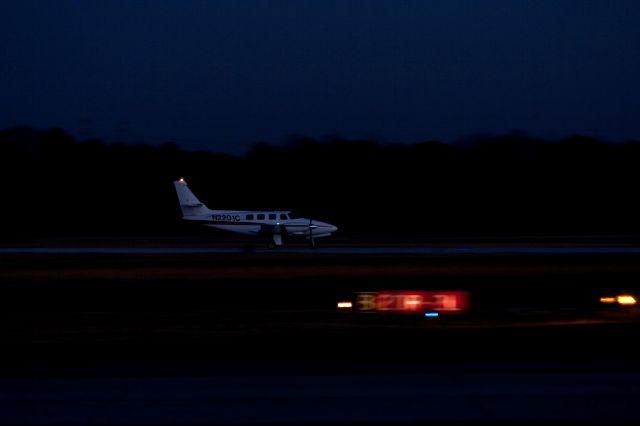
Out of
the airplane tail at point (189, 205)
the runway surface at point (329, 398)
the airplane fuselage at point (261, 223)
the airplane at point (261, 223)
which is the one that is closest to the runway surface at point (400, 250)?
the airplane at point (261, 223)

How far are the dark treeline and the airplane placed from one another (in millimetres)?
16333

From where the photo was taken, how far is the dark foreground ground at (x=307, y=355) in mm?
8609

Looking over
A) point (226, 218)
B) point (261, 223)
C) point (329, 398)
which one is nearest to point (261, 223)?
point (261, 223)

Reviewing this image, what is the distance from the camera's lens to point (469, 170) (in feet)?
→ 305

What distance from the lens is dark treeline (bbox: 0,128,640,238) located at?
69188 mm

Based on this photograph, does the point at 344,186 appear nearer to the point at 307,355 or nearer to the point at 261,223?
the point at 261,223

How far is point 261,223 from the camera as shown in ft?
144

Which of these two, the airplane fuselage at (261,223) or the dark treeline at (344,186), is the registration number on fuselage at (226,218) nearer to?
the airplane fuselage at (261,223)

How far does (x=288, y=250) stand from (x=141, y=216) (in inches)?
1441

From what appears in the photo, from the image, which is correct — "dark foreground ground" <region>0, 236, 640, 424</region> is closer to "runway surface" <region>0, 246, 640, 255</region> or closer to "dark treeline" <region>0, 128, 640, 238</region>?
"runway surface" <region>0, 246, 640, 255</region>

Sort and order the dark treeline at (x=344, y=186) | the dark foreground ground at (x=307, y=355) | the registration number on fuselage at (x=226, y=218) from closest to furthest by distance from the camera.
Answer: the dark foreground ground at (x=307, y=355)
the registration number on fuselage at (x=226, y=218)
the dark treeline at (x=344, y=186)

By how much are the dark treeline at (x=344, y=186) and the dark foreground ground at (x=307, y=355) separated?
39239 millimetres

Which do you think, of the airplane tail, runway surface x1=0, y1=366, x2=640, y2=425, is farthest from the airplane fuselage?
runway surface x1=0, y1=366, x2=640, y2=425

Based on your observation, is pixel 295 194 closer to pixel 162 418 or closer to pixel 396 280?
pixel 396 280
